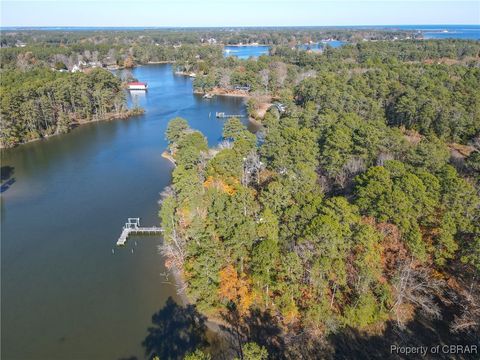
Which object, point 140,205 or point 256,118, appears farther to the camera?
point 256,118

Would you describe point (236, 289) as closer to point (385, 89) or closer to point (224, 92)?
point (385, 89)

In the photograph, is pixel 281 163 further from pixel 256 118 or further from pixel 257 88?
pixel 257 88

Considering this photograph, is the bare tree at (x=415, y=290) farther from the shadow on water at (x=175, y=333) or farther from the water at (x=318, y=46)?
the water at (x=318, y=46)

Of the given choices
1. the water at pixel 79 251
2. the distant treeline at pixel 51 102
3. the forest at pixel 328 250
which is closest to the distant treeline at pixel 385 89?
the forest at pixel 328 250

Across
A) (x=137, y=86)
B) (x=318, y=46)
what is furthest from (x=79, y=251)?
(x=318, y=46)

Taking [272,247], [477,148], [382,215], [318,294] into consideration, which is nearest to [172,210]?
[272,247]

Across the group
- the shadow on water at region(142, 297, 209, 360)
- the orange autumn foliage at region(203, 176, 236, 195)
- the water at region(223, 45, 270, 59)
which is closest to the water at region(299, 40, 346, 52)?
the water at region(223, 45, 270, 59)
